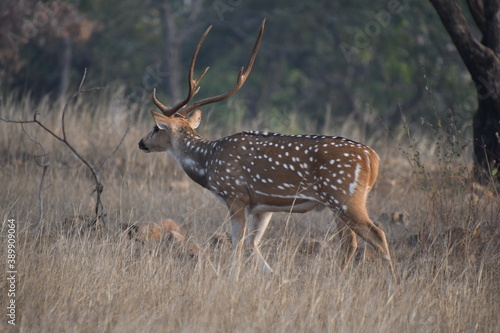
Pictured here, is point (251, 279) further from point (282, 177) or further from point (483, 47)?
point (483, 47)

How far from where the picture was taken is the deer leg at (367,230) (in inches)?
238

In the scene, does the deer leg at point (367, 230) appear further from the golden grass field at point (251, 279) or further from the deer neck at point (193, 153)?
the deer neck at point (193, 153)

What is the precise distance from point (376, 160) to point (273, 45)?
18.9 metres

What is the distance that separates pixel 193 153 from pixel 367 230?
6.69ft

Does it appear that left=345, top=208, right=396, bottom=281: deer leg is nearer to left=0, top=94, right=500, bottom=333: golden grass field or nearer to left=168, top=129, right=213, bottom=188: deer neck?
left=0, top=94, right=500, bottom=333: golden grass field

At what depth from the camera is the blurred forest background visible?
20.5 meters

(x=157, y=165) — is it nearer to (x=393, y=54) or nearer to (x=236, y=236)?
(x=236, y=236)

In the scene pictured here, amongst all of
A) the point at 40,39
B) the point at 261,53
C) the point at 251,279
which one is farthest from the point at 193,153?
the point at 261,53

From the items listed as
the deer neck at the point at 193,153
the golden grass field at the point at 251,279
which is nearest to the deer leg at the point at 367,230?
the golden grass field at the point at 251,279

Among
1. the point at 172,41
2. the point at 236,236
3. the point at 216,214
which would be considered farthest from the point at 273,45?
the point at 236,236

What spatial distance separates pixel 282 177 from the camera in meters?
6.46

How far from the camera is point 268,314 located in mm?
4836

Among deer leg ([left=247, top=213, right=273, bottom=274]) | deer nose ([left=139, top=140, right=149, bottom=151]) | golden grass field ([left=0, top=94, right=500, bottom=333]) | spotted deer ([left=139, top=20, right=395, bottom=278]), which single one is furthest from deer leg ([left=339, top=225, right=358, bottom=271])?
deer nose ([left=139, top=140, right=149, bottom=151])

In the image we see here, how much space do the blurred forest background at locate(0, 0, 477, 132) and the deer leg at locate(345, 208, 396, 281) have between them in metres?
12.4
